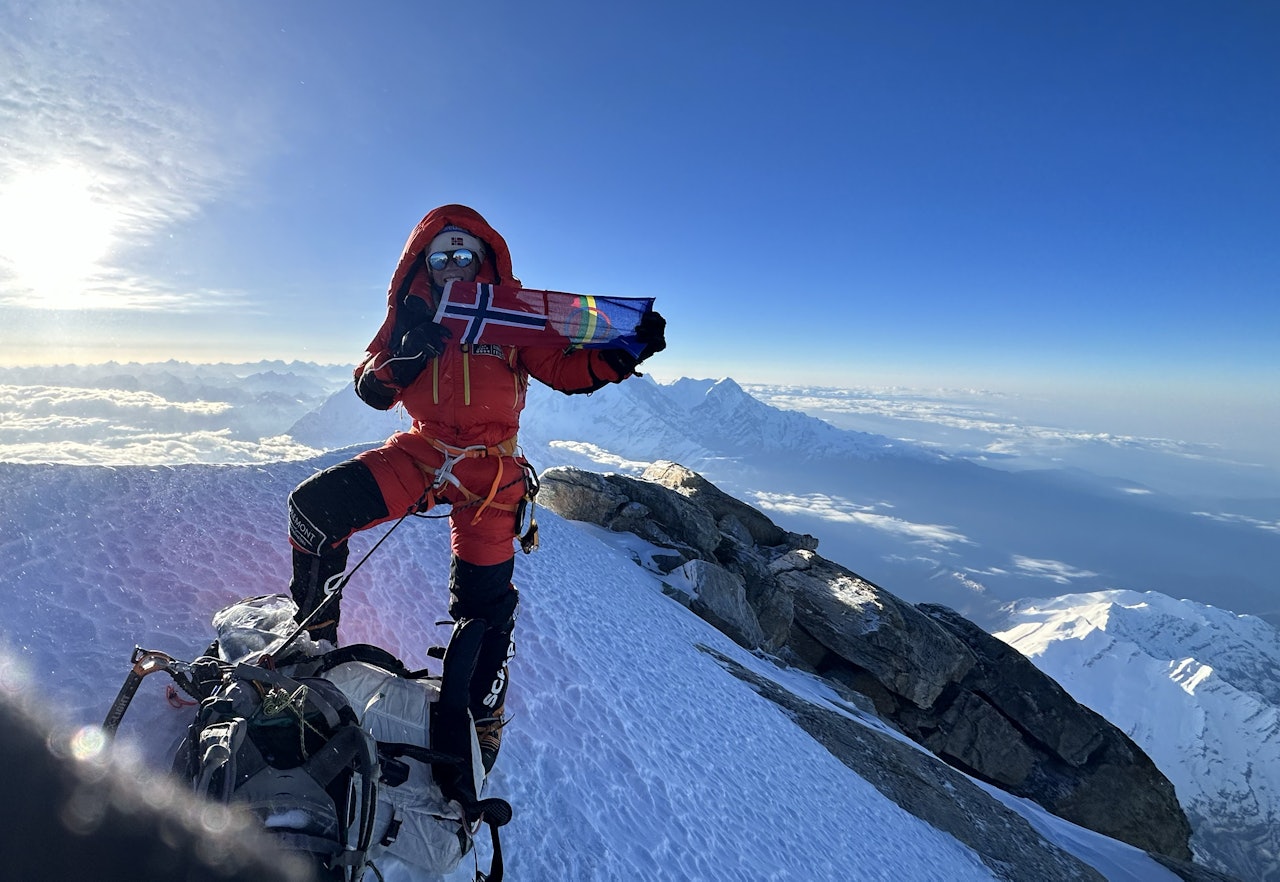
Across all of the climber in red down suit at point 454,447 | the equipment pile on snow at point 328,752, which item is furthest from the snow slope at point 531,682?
the climber in red down suit at point 454,447

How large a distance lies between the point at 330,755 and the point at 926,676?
23267 mm

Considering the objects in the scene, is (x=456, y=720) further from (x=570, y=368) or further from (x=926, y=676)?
(x=926, y=676)

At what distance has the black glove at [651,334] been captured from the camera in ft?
15.2

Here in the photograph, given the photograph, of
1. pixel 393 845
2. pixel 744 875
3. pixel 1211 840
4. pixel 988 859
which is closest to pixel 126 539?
pixel 393 845

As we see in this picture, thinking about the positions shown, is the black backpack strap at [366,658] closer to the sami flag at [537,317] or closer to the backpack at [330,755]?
the backpack at [330,755]

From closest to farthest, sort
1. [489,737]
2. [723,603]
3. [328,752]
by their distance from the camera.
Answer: [328,752] < [489,737] < [723,603]

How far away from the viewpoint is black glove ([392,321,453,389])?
161 inches

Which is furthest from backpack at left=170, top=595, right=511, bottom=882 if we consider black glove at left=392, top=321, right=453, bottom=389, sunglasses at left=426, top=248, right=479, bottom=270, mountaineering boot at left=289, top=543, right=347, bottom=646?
sunglasses at left=426, top=248, right=479, bottom=270

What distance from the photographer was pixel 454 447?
14.1ft

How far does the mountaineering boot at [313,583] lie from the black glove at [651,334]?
111 inches

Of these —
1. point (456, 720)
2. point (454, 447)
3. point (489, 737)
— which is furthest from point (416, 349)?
→ point (489, 737)

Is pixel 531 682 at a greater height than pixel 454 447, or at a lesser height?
lesser

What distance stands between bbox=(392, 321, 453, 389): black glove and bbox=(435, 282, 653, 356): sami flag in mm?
165

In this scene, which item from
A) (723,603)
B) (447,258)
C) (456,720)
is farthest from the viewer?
(723,603)
